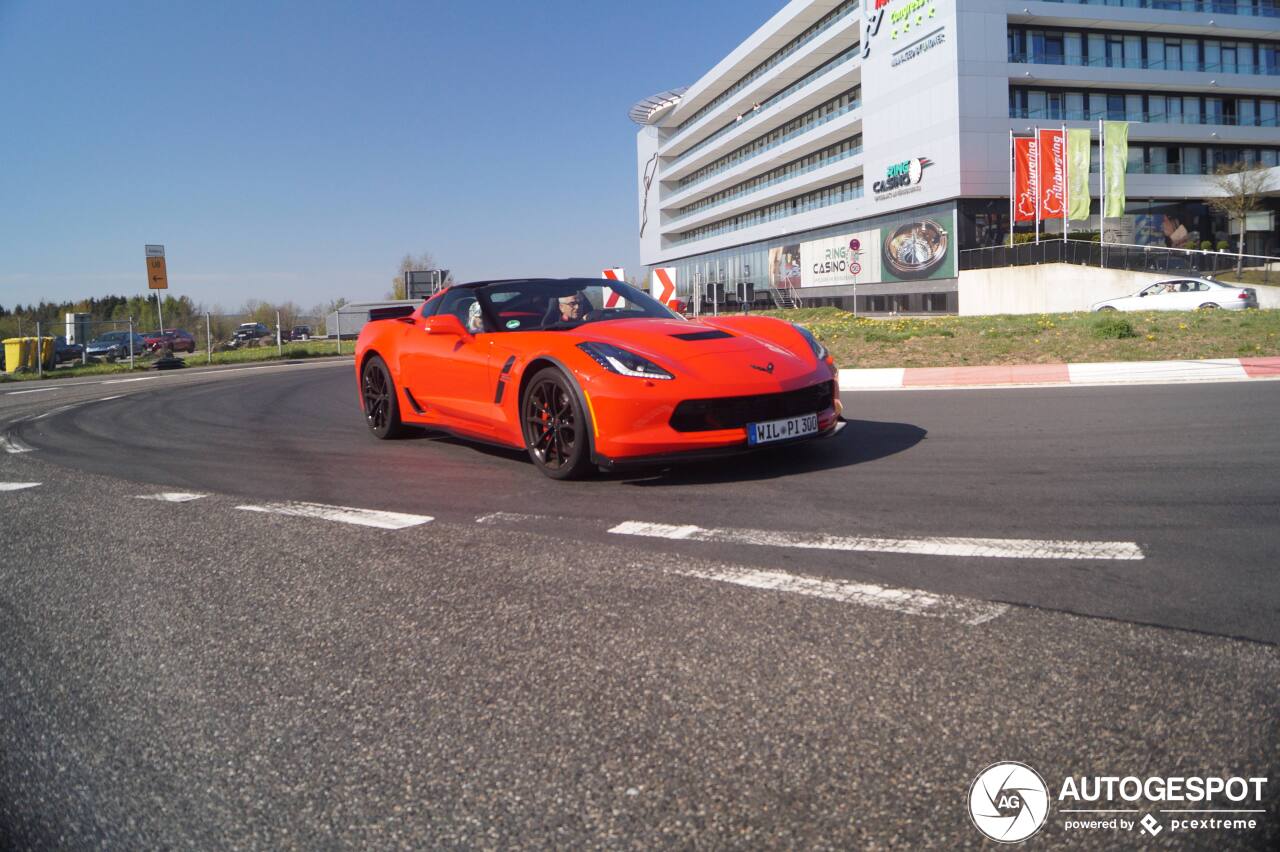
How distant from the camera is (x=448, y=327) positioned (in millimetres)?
6461

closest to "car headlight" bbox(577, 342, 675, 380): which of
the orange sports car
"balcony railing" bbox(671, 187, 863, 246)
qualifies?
the orange sports car

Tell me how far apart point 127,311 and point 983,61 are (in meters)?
103

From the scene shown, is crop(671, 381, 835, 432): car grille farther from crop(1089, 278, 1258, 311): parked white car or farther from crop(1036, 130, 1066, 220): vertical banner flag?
crop(1036, 130, 1066, 220): vertical banner flag

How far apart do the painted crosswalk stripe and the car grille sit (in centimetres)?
288

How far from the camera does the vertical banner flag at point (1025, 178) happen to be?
37.1 metres

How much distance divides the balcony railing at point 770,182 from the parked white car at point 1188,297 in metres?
24.5

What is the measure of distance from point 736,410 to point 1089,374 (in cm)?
679

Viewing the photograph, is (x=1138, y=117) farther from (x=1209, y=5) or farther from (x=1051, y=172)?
(x=1051, y=172)

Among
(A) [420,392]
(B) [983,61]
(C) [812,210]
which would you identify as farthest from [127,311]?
(A) [420,392]

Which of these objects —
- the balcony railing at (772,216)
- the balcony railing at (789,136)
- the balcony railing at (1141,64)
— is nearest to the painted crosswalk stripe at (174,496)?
the balcony railing at (1141,64)

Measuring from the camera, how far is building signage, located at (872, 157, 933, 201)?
44.8 m

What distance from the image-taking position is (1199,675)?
2395mm

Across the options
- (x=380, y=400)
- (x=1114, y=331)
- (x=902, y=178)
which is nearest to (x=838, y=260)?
(x=902, y=178)

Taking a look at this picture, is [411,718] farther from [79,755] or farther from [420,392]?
[420,392]
